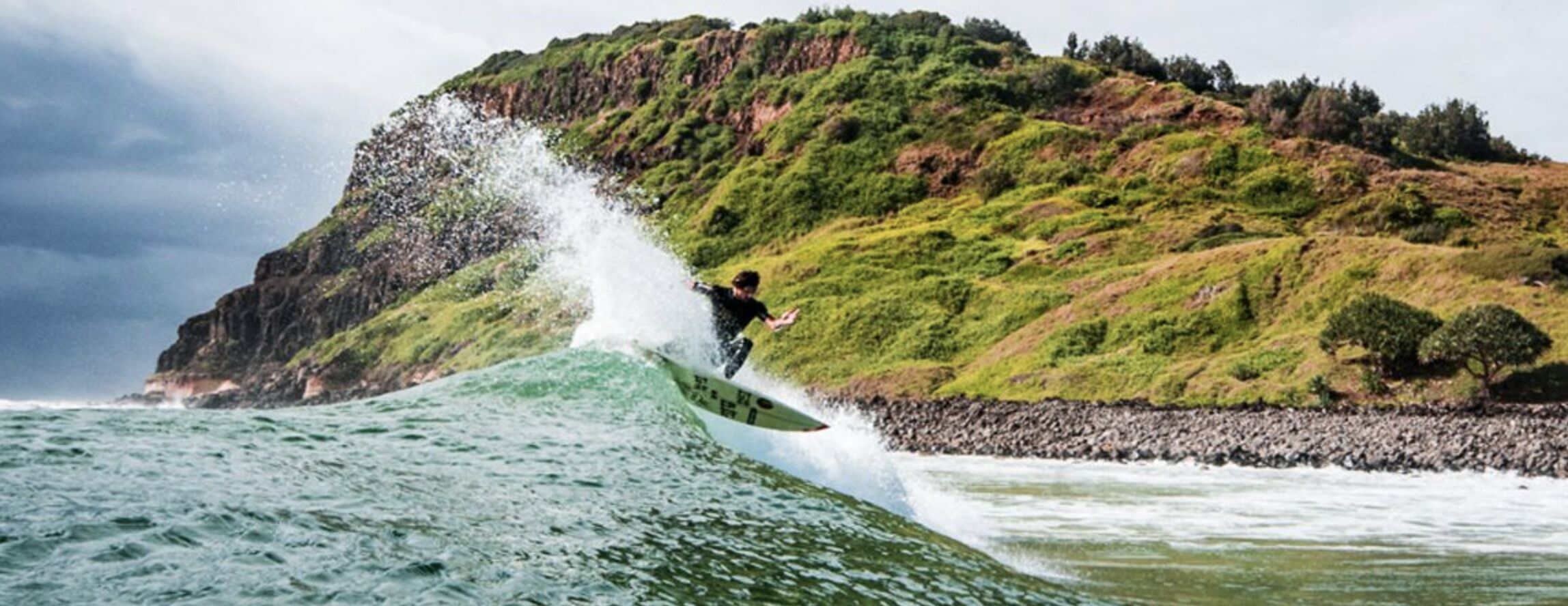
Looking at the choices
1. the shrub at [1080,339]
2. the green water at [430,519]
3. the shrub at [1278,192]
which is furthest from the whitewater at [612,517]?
the shrub at [1278,192]

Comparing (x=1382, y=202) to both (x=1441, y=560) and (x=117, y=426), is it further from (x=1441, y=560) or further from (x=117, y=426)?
(x=117, y=426)

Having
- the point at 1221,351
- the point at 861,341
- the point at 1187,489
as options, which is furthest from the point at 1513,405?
the point at 861,341

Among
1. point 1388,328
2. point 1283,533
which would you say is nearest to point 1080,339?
point 1388,328

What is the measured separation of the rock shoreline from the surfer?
1828cm

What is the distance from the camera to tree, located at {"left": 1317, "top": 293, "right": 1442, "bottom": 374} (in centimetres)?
4178

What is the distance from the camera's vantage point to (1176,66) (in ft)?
362

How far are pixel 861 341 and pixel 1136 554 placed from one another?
169 feet

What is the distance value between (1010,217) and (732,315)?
66.4m

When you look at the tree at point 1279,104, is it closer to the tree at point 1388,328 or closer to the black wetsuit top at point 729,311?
the tree at point 1388,328

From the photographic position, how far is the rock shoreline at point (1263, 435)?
28953 millimetres

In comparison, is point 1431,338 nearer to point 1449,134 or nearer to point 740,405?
point 740,405

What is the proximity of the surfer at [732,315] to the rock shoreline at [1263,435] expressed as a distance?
18.3 metres

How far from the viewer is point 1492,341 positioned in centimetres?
3928

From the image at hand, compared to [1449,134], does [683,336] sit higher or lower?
lower
